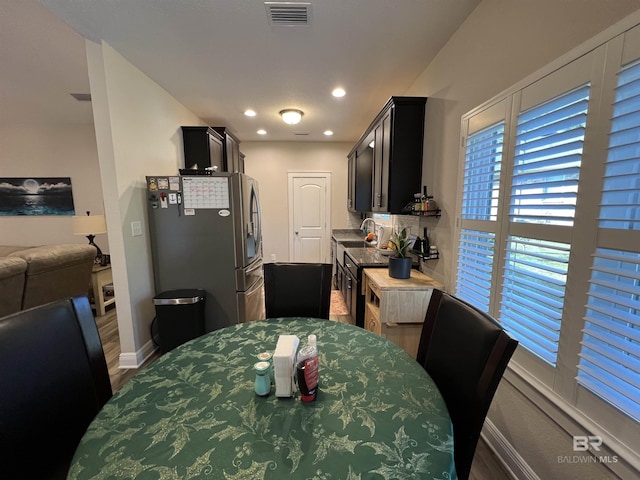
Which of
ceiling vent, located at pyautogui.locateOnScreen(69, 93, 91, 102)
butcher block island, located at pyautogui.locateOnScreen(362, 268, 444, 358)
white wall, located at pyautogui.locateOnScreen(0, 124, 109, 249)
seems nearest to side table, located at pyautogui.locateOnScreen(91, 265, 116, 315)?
white wall, located at pyautogui.locateOnScreen(0, 124, 109, 249)

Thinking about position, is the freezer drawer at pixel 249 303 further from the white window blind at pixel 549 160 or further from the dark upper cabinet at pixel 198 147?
the white window blind at pixel 549 160

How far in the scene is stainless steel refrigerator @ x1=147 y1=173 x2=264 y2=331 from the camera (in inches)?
96.5

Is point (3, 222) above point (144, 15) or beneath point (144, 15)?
beneath

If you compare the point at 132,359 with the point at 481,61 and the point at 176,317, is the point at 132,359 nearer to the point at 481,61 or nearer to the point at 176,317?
the point at 176,317

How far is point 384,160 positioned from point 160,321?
2.66 m

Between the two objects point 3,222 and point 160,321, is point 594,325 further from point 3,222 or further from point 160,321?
point 3,222

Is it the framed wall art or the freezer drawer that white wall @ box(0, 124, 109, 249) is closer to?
the framed wall art

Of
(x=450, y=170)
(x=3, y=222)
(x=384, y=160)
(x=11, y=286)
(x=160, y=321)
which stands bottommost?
(x=160, y=321)

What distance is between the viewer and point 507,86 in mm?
1459

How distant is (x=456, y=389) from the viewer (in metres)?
0.94

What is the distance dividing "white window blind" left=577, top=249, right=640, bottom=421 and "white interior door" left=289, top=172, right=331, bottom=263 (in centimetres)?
452

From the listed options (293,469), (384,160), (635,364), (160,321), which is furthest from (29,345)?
(384,160)

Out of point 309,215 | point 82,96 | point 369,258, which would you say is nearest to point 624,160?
point 369,258

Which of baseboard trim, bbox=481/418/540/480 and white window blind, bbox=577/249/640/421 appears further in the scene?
baseboard trim, bbox=481/418/540/480
